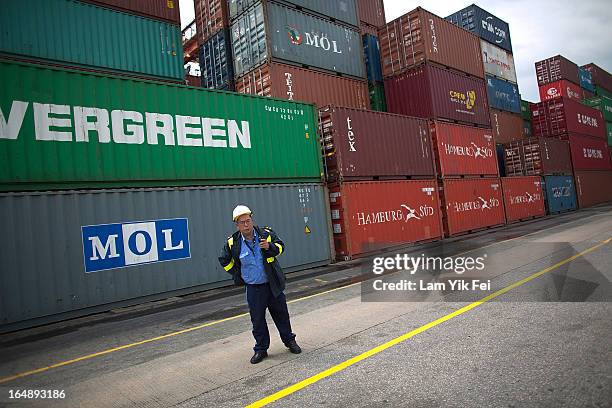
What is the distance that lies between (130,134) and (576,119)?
35182 millimetres

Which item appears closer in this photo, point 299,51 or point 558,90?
point 299,51

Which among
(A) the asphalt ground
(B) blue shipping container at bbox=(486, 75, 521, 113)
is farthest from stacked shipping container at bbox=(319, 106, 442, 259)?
(B) blue shipping container at bbox=(486, 75, 521, 113)

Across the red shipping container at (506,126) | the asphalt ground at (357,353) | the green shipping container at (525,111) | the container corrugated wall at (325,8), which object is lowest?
the asphalt ground at (357,353)

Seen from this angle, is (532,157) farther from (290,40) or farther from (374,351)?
(374,351)

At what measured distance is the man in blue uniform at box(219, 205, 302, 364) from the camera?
15.0 feet

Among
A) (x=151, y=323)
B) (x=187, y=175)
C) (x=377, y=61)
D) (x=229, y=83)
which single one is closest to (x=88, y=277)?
(x=151, y=323)

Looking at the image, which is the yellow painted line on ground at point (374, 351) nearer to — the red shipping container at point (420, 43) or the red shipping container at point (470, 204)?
the red shipping container at point (470, 204)

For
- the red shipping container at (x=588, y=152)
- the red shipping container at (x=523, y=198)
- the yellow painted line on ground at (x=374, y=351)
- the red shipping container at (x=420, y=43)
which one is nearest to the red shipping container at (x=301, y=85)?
the red shipping container at (x=420, y=43)

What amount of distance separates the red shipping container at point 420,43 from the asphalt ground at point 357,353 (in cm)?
1283

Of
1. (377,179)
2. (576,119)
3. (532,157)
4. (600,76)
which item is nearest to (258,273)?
(377,179)

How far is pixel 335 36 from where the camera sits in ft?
56.1

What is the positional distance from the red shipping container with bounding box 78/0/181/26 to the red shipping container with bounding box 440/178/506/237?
13.1 metres

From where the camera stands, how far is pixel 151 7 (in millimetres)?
12672

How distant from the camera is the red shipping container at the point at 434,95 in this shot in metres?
17.5
